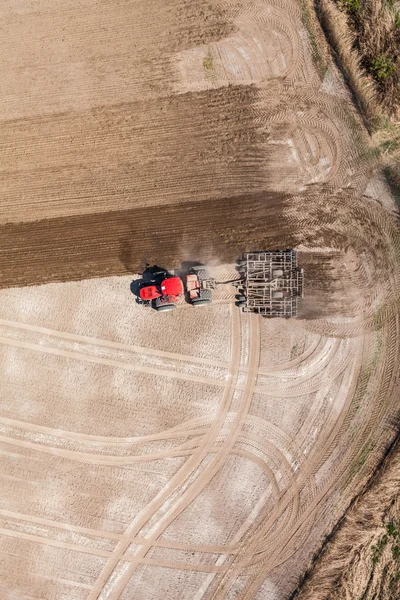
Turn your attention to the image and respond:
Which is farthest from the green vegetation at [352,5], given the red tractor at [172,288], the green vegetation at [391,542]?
the green vegetation at [391,542]

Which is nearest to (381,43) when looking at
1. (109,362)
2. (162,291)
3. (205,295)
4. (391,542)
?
(205,295)

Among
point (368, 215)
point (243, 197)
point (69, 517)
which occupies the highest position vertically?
point (243, 197)

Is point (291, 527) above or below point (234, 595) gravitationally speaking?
above

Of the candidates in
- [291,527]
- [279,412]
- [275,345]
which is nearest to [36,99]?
[275,345]

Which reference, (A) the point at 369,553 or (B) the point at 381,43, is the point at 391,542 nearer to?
(A) the point at 369,553

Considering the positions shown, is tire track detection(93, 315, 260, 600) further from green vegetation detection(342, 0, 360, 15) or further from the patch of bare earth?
green vegetation detection(342, 0, 360, 15)

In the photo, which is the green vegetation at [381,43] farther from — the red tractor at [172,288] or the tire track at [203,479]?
the tire track at [203,479]

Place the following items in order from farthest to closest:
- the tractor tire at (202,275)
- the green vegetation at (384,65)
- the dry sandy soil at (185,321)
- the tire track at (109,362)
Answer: the tire track at (109,362) < the dry sandy soil at (185,321) < the tractor tire at (202,275) < the green vegetation at (384,65)

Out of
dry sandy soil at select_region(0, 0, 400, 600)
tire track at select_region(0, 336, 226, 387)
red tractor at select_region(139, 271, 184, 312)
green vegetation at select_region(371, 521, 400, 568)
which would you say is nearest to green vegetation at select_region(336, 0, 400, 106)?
dry sandy soil at select_region(0, 0, 400, 600)

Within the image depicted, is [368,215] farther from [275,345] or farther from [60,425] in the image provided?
[60,425]
